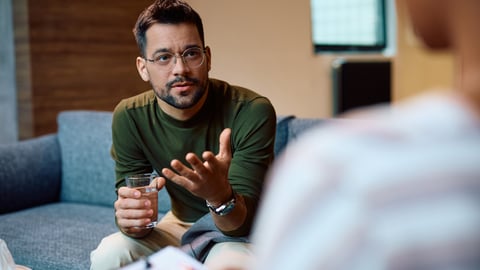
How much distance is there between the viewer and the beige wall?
289cm

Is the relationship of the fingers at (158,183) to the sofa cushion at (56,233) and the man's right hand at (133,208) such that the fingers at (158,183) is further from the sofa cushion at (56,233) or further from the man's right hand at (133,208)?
the sofa cushion at (56,233)

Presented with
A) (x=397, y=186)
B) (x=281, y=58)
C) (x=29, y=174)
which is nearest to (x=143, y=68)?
(x=29, y=174)

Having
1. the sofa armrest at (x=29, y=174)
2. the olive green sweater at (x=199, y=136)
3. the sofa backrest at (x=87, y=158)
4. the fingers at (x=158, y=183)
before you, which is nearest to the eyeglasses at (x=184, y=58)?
the olive green sweater at (x=199, y=136)

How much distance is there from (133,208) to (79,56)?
7.36 ft

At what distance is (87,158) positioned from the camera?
2.67 m

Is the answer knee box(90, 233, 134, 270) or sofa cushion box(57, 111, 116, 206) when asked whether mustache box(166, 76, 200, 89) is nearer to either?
knee box(90, 233, 134, 270)

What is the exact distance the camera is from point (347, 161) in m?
0.47

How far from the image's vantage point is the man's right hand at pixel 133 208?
151 centimetres

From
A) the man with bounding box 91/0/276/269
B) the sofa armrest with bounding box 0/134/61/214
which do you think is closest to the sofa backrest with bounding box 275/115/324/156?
the man with bounding box 91/0/276/269

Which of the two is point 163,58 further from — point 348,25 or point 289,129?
point 348,25

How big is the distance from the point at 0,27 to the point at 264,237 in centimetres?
330

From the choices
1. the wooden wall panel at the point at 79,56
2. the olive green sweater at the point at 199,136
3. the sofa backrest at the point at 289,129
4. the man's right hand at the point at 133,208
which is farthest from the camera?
the wooden wall panel at the point at 79,56

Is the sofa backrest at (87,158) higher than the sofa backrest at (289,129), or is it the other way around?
the sofa backrest at (289,129)

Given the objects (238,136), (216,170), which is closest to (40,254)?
(238,136)
